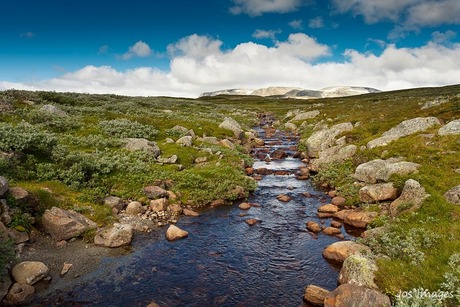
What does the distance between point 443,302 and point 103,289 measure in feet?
40.7

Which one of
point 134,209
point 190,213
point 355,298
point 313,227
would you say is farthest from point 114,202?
point 355,298

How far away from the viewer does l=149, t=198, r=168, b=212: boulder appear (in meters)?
21.2

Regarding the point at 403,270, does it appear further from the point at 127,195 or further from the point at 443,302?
the point at 127,195

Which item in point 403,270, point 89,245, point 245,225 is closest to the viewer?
point 403,270

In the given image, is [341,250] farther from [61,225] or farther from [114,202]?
[61,225]

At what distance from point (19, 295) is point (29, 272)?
1.24 meters

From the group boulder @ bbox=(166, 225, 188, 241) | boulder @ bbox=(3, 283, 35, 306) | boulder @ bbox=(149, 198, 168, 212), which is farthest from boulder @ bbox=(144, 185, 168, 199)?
boulder @ bbox=(3, 283, 35, 306)

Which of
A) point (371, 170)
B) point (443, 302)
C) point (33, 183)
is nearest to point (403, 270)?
point (443, 302)

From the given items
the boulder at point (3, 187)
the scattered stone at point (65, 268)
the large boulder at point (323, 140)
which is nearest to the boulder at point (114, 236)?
the scattered stone at point (65, 268)

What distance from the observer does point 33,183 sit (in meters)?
20.3

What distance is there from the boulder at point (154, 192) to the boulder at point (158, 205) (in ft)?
2.33

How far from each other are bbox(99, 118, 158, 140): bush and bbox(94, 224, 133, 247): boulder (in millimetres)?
20087

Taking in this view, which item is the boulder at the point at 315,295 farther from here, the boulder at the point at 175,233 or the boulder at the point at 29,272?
the boulder at the point at 29,272

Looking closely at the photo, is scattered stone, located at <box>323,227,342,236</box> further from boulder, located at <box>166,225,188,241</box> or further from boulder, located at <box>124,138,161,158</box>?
boulder, located at <box>124,138,161,158</box>
